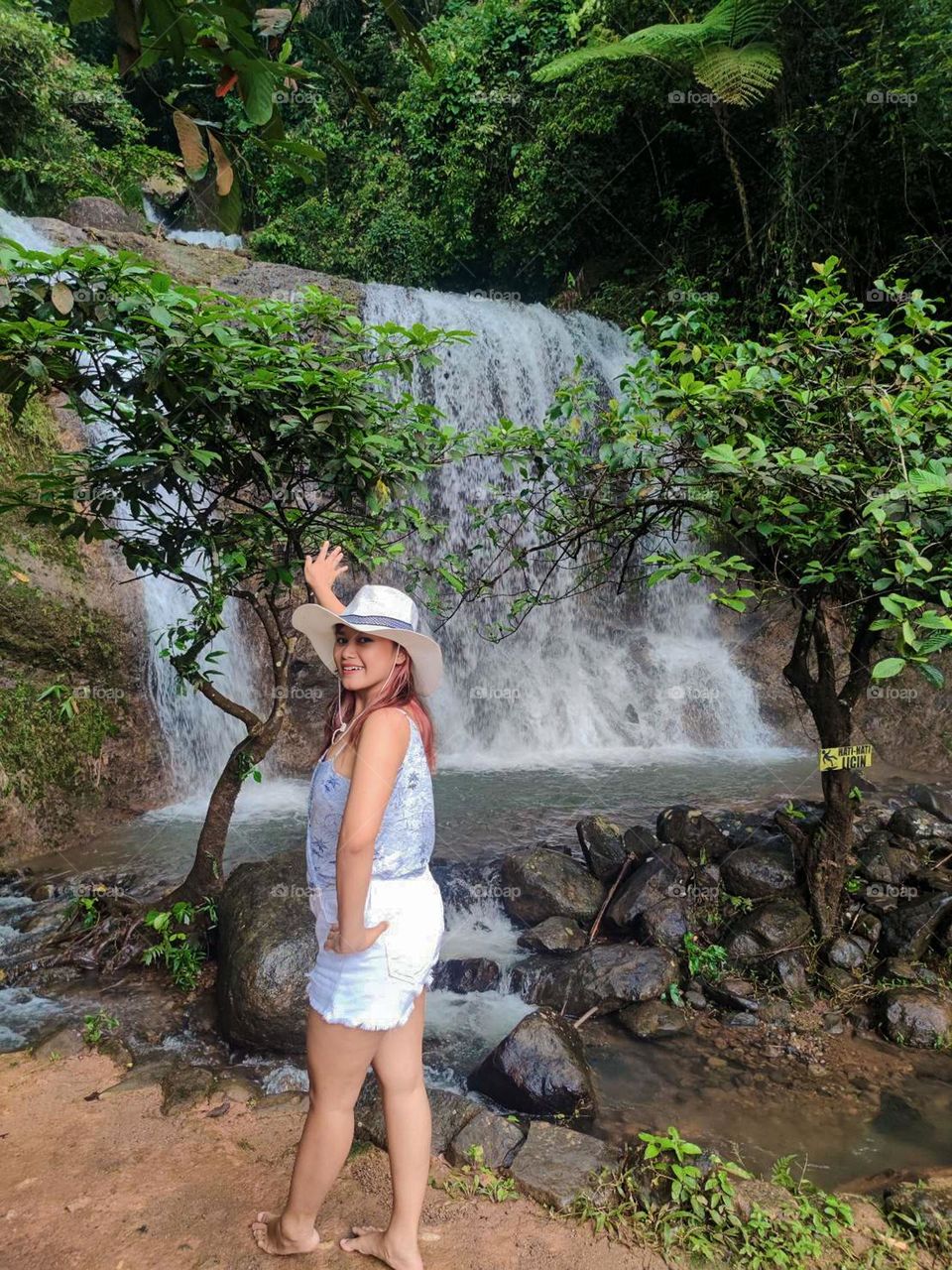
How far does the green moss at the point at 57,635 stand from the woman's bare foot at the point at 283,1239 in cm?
572

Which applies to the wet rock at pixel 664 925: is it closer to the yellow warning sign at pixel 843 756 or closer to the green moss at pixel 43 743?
the yellow warning sign at pixel 843 756

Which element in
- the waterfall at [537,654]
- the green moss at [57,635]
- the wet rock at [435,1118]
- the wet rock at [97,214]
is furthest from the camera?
the wet rock at [97,214]

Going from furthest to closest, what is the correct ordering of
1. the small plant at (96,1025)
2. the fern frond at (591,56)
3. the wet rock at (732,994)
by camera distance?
the fern frond at (591,56), the wet rock at (732,994), the small plant at (96,1025)

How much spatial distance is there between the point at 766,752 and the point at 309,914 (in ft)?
23.3

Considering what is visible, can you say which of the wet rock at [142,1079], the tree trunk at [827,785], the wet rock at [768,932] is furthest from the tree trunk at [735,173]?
the wet rock at [142,1079]

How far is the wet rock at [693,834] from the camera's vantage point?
557cm

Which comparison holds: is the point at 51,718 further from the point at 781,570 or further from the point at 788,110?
the point at 788,110

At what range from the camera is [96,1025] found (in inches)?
147

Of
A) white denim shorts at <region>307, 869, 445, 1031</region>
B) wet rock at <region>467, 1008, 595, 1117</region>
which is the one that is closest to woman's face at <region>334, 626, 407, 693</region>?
Result: white denim shorts at <region>307, 869, 445, 1031</region>

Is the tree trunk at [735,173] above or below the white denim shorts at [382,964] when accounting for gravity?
above

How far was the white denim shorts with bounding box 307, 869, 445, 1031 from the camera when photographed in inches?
80.0

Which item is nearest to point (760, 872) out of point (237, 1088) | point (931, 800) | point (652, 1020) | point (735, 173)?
point (652, 1020)

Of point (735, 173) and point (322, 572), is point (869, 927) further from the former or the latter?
point (735, 173)

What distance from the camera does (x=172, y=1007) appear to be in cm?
402
